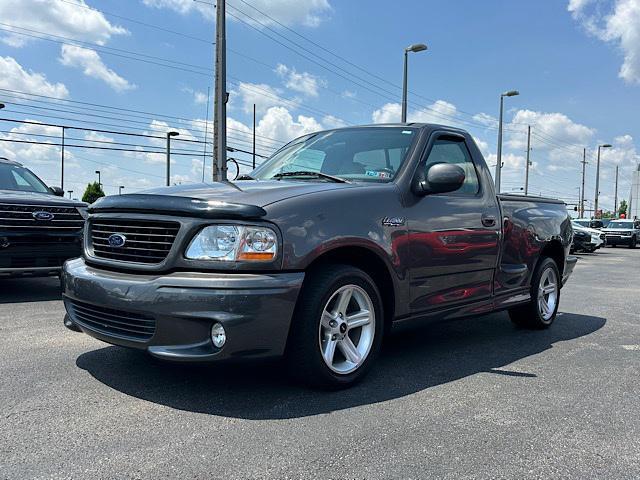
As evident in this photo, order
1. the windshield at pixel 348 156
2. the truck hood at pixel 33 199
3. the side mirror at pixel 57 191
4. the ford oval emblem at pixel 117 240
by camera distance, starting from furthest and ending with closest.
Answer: the side mirror at pixel 57 191 → the truck hood at pixel 33 199 → the windshield at pixel 348 156 → the ford oval emblem at pixel 117 240

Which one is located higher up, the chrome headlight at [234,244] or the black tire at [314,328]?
the chrome headlight at [234,244]

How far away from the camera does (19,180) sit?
7848 mm

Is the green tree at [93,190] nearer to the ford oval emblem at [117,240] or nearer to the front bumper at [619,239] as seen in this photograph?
the front bumper at [619,239]

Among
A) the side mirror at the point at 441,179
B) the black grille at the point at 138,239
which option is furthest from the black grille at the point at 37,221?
the side mirror at the point at 441,179

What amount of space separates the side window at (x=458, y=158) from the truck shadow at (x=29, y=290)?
4.96m

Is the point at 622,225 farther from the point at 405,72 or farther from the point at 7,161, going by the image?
the point at 7,161

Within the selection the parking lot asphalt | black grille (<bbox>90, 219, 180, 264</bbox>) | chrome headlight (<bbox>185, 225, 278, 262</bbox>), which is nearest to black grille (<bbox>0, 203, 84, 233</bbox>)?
the parking lot asphalt

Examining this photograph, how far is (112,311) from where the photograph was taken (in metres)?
3.39

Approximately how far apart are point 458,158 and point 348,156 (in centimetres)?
104

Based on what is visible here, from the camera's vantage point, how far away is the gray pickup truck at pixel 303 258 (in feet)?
10.3

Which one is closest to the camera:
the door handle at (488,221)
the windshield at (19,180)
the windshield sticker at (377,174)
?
the windshield sticker at (377,174)

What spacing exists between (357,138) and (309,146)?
0.45 metres

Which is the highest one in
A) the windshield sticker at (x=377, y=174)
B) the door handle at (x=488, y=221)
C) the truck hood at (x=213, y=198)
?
the windshield sticker at (x=377, y=174)

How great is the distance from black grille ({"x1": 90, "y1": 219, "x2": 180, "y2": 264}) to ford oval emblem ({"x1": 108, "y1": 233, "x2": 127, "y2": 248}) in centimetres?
1
